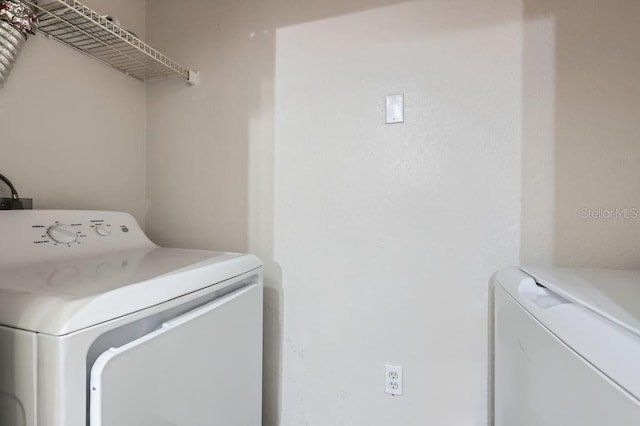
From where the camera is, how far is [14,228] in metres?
0.86

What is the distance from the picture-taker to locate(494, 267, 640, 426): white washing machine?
0.41 metres

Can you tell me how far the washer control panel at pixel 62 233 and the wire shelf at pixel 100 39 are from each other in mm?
646

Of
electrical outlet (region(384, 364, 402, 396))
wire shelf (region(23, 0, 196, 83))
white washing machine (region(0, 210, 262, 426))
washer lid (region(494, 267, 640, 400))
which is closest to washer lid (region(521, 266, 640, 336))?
washer lid (region(494, 267, 640, 400))

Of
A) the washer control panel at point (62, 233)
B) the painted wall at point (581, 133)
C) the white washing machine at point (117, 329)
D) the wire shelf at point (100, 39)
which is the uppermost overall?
the wire shelf at point (100, 39)

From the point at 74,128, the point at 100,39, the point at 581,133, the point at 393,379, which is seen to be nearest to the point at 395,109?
the point at 581,133

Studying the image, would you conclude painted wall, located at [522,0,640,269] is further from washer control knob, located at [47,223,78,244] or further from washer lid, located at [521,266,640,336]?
washer control knob, located at [47,223,78,244]

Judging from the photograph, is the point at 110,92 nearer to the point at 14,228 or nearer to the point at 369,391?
the point at 14,228

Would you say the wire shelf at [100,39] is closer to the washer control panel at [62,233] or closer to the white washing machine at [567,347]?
the washer control panel at [62,233]

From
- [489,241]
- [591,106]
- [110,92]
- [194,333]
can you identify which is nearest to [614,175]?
[591,106]

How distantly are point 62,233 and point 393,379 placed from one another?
1.27 metres

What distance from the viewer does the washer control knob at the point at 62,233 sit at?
3.10 feet

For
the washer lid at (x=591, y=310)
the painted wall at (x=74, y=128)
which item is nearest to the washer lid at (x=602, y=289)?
the washer lid at (x=591, y=310)

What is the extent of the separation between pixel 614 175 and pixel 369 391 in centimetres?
113

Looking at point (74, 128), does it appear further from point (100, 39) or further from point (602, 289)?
point (602, 289)
